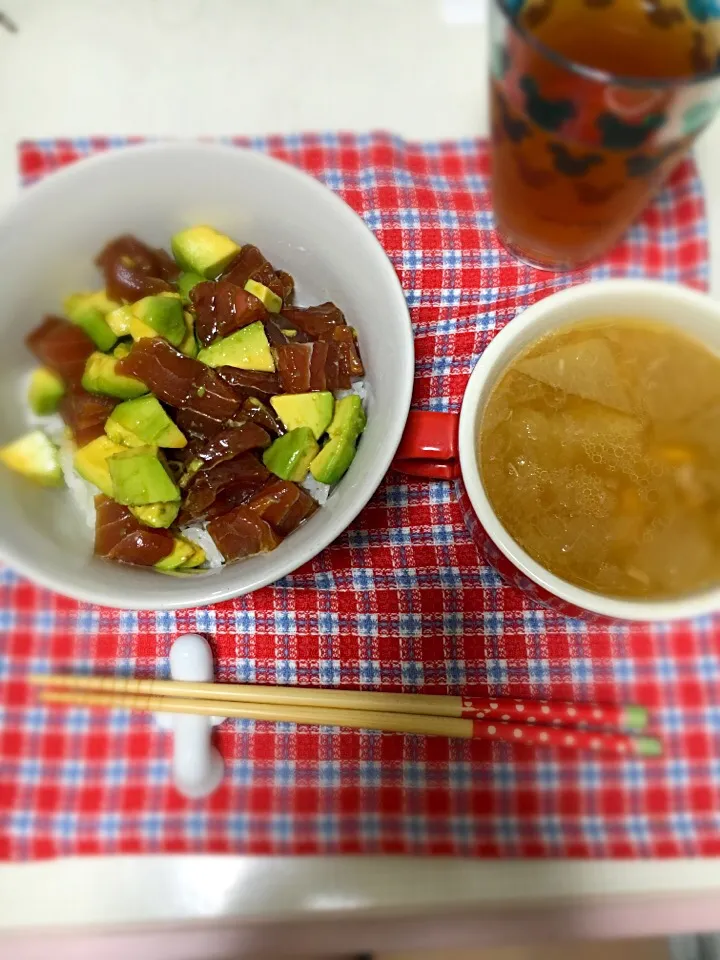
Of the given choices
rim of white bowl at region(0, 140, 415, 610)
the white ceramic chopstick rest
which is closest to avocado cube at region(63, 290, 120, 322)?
rim of white bowl at region(0, 140, 415, 610)

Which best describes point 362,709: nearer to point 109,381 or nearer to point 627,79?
point 109,381

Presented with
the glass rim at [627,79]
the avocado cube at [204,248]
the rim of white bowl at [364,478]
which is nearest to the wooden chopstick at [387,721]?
the rim of white bowl at [364,478]

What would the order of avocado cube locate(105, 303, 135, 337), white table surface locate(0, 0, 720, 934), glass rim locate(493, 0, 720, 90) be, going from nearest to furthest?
glass rim locate(493, 0, 720, 90), avocado cube locate(105, 303, 135, 337), white table surface locate(0, 0, 720, 934)

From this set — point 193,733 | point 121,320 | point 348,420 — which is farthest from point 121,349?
point 193,733

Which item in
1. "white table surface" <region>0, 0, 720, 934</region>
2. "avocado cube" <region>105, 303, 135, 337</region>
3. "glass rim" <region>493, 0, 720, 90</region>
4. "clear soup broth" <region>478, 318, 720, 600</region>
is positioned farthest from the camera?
"white table surface" <region>0, 0, 720, 934</region>

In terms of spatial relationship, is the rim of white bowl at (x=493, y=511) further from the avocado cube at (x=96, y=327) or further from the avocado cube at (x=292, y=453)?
the avocado cube at (x=96, y=327)

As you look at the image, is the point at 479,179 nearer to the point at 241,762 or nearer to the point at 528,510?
the point at 528,510

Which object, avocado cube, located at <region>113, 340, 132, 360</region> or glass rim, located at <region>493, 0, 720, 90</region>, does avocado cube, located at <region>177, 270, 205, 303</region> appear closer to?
avocado cube, located at <region>113, 340, 132, 360</region>
